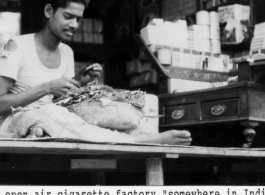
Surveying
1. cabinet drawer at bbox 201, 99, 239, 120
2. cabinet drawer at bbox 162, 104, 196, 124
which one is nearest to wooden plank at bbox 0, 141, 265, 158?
cabinet drawer at bbox 201, 99, 239, 120

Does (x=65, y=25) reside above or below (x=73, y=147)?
above

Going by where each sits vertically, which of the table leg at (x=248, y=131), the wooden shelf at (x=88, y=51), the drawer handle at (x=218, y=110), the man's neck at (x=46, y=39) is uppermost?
the wooden shelf at (x=88, y=51)

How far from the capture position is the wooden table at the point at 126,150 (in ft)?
6.07

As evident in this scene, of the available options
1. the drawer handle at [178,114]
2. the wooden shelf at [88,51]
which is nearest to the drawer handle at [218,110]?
the drawer handle at [178,114]

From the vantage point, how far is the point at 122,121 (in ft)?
7.42

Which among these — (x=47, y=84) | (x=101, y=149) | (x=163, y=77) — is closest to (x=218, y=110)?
(x=163, y=77)

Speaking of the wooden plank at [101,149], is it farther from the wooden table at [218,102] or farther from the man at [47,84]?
the wooden table at [218,102]

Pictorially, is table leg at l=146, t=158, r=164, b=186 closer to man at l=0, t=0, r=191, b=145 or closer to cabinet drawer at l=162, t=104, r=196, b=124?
man at l=0, t=0, r=191, b=145

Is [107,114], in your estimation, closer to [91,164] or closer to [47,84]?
[91,164]

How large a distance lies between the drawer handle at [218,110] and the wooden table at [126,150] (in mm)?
678

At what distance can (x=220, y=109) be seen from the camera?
10.0 feet

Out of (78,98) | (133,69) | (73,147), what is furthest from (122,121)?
(133,69)

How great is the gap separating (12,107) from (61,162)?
32 centimetres

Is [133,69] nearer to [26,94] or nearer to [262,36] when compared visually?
[262,36]
